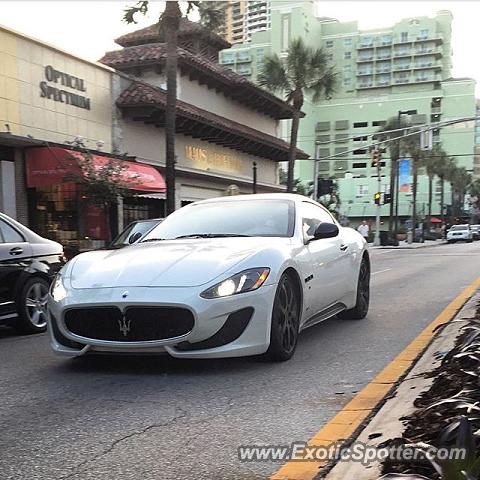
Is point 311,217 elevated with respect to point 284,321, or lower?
elevated

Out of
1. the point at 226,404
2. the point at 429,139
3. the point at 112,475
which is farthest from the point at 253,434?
the point at 429,139

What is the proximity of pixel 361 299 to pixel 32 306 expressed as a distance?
3.97m

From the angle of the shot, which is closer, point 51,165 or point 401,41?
point 51,165

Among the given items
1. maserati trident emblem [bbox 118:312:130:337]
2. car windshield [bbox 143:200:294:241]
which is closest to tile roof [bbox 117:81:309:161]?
car windshield [bbox 143:200:294:241]

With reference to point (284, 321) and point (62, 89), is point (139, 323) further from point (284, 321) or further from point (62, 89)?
point (62, 89)

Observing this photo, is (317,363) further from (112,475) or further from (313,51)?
(313,51)

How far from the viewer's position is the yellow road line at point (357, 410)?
293 centimetres

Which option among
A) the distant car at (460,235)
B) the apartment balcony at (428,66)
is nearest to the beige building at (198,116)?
the distant car at (460,235)

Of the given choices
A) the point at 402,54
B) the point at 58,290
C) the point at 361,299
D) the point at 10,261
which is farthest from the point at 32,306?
the point at 402,54

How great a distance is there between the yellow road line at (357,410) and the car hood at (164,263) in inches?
55.4

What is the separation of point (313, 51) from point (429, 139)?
22.8 ft

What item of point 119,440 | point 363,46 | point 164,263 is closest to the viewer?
point 119,440

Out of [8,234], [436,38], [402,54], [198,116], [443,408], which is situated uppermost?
[436,38]

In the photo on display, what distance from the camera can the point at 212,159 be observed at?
88.9 ft
